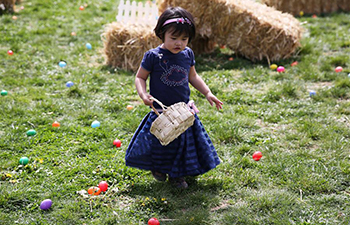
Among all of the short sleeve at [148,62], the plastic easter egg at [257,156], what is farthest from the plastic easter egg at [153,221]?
the plastic easter egg at [257,156]

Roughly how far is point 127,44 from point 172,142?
3.46m

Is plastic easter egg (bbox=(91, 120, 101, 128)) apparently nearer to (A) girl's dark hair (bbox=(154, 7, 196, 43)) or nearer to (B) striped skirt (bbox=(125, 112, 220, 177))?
(B) striped skirt (bbox=(125, 112, 220, 177))

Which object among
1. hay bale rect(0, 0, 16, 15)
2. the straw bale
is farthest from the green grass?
the straw bale

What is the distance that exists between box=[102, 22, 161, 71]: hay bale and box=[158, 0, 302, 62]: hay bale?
810mm

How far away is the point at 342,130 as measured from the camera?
434cm

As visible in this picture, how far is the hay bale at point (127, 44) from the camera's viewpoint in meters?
6.33

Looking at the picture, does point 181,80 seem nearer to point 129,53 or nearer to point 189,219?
point 189,219

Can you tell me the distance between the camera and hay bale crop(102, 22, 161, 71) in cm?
633

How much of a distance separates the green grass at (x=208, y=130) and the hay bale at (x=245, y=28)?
24 centimetres

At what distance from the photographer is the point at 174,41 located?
312cm

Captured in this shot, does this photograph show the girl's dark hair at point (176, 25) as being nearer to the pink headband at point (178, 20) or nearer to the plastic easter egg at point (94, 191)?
the pink headband at point (178, 20)

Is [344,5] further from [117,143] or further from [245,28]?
[117,143]

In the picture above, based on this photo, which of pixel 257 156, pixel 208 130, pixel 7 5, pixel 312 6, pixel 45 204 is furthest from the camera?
pixel 312 6

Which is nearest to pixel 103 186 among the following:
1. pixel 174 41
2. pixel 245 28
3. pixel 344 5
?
pixel 174 41
